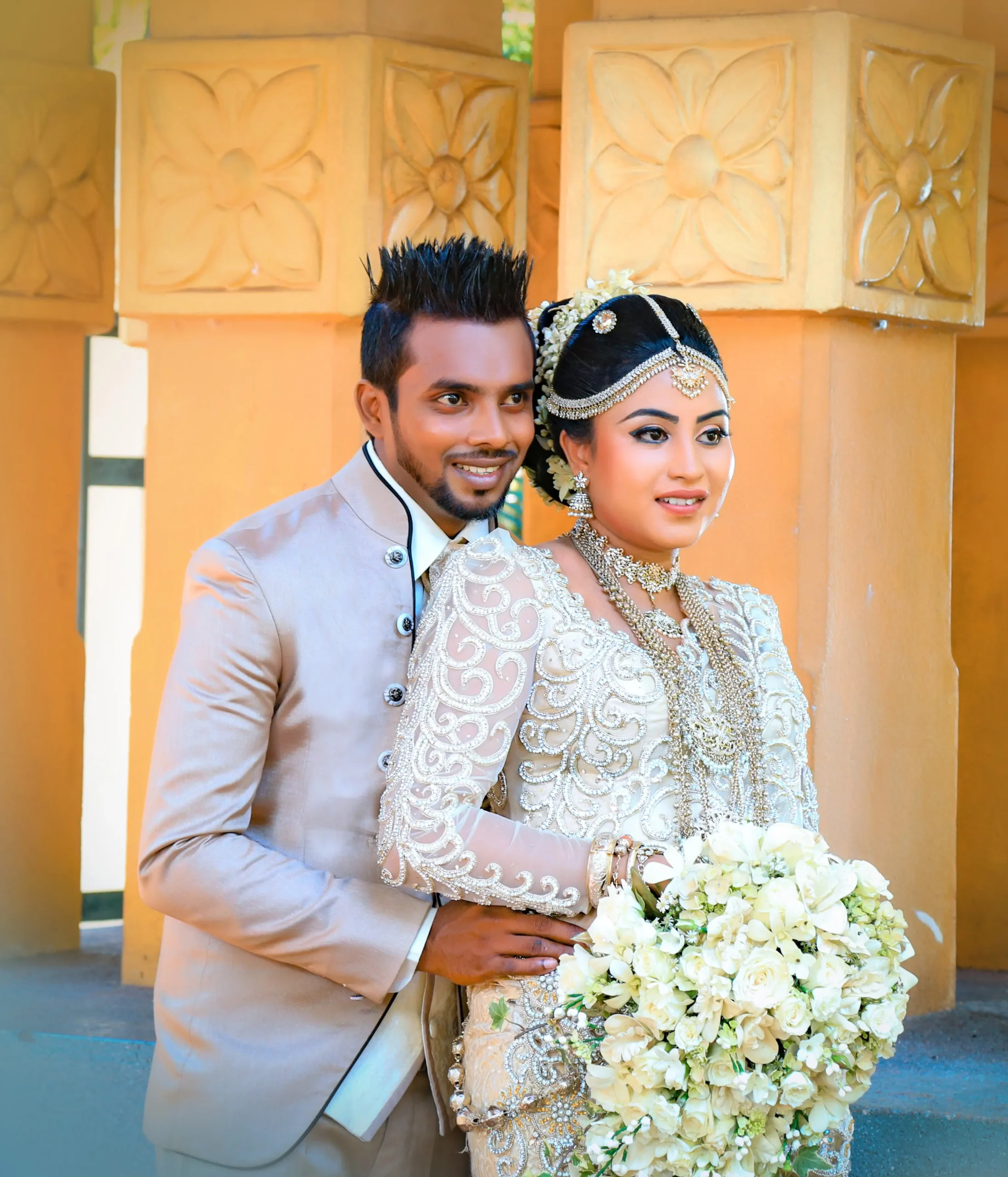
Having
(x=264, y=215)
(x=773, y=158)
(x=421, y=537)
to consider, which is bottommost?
(x=421, y=537)

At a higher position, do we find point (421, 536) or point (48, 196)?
point (48, 196)

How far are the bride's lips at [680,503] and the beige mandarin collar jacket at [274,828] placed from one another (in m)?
0.45

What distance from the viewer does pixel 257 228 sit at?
4238mm

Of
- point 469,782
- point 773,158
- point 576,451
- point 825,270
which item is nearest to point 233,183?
point 773,158

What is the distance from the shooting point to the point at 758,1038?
79.9 inches

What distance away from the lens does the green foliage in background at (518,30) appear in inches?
232

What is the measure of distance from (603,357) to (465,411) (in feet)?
0.83

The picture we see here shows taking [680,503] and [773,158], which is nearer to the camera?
[680,503]

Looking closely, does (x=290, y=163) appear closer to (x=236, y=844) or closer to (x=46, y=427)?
(x=46, y=427)

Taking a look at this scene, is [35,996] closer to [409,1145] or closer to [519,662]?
[409,1145]

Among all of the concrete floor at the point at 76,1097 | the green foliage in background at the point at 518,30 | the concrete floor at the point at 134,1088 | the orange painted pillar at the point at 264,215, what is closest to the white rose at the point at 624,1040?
the concrete floor at the point at 134,1088

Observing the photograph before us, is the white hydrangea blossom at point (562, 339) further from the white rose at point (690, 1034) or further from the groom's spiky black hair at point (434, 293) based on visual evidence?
the white rose at point (690, 1034)

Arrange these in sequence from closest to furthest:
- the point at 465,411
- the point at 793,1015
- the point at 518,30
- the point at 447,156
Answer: the point at 793,1015 → the point at 465,411 → the point at 447,156 → the point at 518,30

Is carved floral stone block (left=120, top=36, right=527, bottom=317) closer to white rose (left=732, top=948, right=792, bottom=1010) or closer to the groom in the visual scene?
the groom
